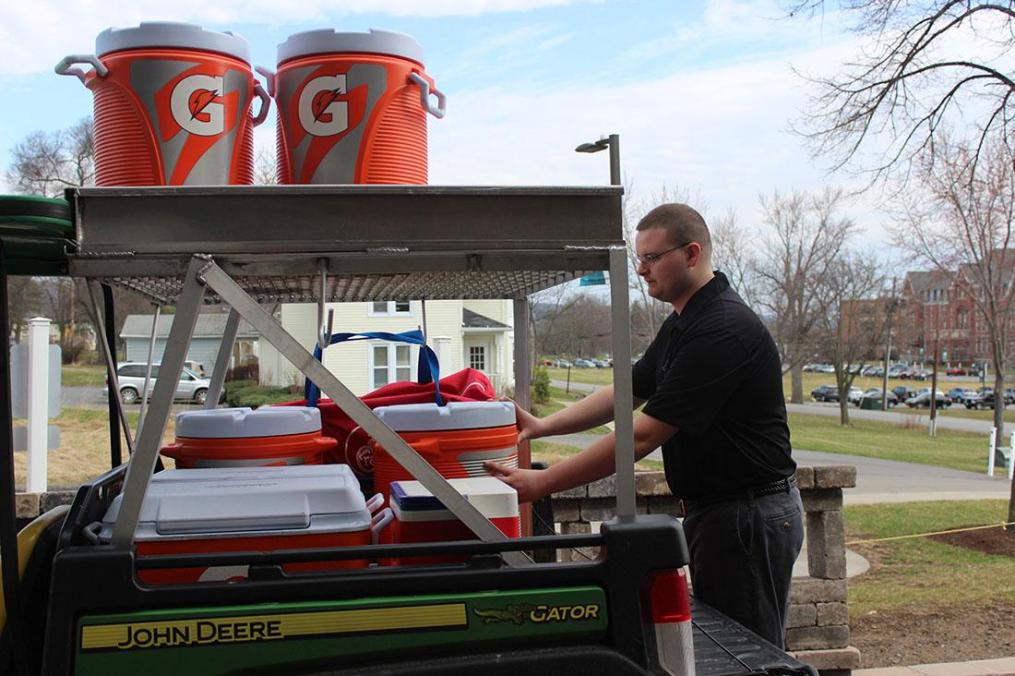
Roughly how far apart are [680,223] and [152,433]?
6.56 ft

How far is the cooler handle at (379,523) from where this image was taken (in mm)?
2266

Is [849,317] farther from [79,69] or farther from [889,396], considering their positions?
[79,69]

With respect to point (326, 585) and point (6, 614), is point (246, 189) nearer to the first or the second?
point (326, 585)

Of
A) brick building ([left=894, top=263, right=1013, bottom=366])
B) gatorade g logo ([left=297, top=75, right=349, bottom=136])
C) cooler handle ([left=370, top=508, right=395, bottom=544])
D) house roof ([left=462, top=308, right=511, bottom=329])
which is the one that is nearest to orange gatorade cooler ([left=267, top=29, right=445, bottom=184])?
gatorade g logo ([left=297, top=75, right=349, bottom=136])

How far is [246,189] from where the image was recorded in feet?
6.49

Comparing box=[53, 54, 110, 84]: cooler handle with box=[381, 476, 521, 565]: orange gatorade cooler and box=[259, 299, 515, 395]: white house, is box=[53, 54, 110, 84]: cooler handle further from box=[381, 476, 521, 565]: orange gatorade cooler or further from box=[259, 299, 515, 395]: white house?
box=[259, 299, 515, 395]: white house

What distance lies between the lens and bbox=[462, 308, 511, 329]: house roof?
33.8 metres

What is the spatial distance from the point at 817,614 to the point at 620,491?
400cm

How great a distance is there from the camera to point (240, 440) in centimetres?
268

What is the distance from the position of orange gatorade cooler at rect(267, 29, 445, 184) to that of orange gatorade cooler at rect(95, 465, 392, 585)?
79cm

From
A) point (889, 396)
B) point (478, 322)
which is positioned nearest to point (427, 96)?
point (478, 322)

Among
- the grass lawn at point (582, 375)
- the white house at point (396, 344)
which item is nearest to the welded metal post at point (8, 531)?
the white house at point (396, 344)

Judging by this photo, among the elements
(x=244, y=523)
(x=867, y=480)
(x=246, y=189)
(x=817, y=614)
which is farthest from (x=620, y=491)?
(x=867, y=480)

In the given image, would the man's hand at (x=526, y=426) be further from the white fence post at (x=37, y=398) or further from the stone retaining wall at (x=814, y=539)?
the white fence post at (x=37, y=398)
